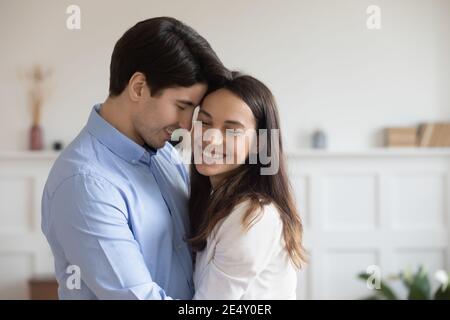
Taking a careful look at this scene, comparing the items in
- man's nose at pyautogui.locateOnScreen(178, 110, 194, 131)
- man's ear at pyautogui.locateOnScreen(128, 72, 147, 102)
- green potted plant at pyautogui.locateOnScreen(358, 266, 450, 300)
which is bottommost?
green potted plant at pyautogui.locateOnScreen(358, 266, 450, 300)

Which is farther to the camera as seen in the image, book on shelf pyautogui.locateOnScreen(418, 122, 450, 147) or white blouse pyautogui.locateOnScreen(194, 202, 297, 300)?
book on shelf pyautogui.locateOnScreen(418, 122, 450, 147)

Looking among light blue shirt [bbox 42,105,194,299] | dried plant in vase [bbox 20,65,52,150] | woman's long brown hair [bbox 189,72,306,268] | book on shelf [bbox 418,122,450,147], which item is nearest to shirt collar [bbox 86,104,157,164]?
light blue shirt [bbox 42,105,194,299]

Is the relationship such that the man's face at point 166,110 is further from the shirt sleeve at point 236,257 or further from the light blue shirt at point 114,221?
the shirt sleeve at point 236,257

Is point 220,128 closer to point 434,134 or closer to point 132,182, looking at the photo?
point 132,182

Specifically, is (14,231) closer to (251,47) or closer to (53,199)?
(251,47)

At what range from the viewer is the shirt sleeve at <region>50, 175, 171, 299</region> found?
80 cm

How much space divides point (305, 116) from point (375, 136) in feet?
0.89

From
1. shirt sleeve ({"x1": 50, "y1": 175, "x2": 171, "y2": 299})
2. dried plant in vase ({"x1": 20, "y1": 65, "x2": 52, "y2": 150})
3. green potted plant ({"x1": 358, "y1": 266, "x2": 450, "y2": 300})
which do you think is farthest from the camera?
dried plant in vase ({"x1": 20, "y1": 65, "x2": 52, "y2": 150})

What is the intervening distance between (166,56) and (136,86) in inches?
2.6

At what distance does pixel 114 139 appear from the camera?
89 cm

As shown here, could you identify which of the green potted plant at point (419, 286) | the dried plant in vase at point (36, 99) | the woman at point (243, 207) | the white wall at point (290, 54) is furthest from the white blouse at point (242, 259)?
the dried plant in vase at point (36, 99)

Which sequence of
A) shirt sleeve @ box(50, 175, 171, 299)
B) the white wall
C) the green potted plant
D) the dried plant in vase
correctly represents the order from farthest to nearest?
the dried plant in vase
the green potted plant
the white wall
shirt sleeve @ box(50, 175, 171, 299)

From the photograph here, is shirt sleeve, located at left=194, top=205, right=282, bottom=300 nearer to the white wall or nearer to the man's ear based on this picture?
the man's ear

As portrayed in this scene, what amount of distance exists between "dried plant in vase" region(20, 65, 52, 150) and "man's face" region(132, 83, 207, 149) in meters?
1.39
